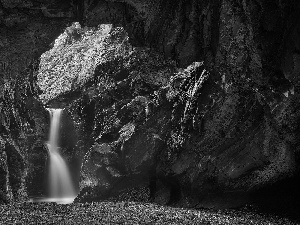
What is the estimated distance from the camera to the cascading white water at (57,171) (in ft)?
94.3

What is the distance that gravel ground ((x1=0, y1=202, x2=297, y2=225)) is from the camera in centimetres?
1688

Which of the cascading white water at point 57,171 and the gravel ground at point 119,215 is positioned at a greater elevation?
the cascading white water at point 57,171

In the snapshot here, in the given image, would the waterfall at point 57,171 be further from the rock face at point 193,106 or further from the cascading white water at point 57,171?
the rock face at point 193,106

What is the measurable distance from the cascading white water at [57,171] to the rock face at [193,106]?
1.92 metres

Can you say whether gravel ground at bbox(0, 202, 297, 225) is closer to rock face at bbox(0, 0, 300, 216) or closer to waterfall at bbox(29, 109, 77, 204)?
rock face at bbox(0, 0, 300, 216)


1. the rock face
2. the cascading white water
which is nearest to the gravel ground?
the rock face

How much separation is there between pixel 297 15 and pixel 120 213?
1383 centimetres

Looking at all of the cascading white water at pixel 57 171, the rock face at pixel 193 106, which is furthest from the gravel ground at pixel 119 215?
the cascading white water at pixel 57 171

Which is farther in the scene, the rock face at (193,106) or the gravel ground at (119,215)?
the rock face at (193,106)

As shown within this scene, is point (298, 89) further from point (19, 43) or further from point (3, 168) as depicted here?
point (3, 168)

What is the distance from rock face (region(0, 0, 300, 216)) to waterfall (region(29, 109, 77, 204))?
192 cm

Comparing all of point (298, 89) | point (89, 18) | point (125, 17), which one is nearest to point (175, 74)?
point (125, 17)

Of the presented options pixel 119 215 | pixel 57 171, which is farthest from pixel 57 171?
pixel 119 215

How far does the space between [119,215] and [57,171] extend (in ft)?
40.3
